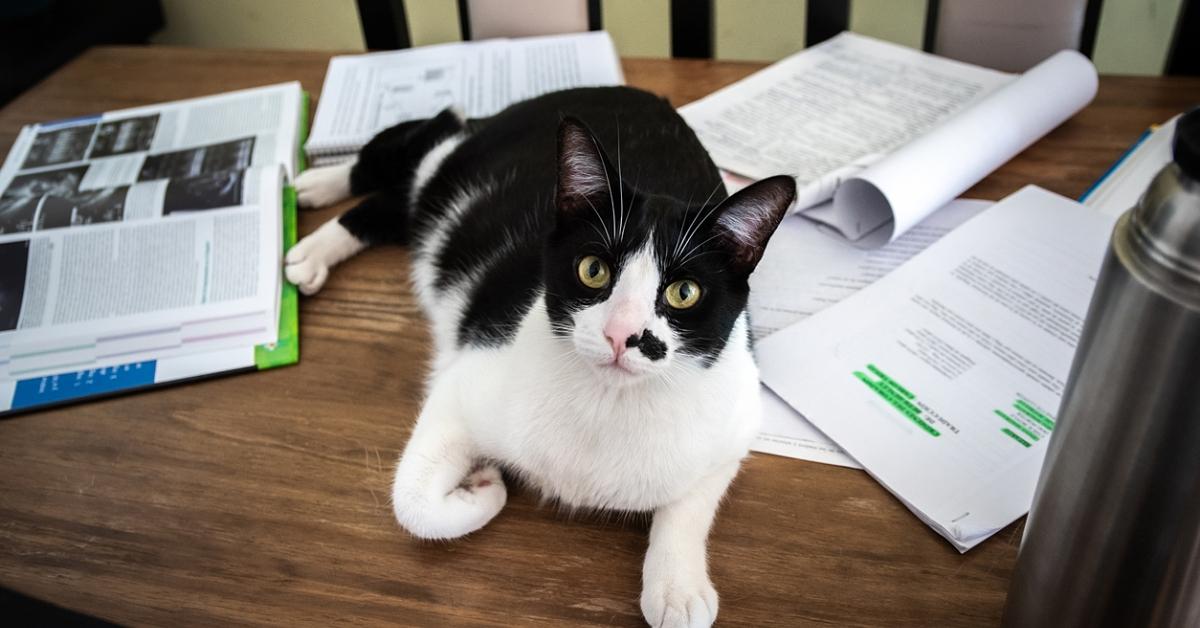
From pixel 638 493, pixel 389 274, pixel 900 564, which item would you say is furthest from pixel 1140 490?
pixel 389 274

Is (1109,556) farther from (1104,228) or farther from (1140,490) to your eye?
(1104,228)

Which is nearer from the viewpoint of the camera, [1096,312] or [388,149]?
[1096,312]

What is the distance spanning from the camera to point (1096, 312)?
44 centimetres

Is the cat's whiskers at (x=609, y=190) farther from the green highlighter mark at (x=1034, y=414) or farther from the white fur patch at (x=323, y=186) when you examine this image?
the white fur patch at (x=323, y=186)

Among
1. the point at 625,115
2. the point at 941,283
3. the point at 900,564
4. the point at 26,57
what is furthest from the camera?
the point at 26,57

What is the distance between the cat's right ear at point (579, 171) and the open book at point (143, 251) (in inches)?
15.9

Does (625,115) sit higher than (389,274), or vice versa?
(625,115)

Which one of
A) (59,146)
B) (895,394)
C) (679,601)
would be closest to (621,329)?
(679,601)

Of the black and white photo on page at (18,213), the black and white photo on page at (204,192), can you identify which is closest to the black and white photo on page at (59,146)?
the black and white photo on page at (18,213)

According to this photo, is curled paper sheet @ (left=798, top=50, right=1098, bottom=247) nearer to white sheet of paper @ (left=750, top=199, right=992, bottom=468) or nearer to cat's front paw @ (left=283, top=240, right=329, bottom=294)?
white sheet of paper @ (left=750, top=199, right=992, bottom=468)

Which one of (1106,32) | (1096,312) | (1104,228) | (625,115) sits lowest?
(1106,32)

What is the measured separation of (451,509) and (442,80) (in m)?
0.91

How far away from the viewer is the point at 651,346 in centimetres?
69

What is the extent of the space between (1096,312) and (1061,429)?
8cm
